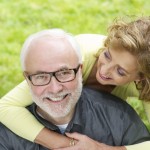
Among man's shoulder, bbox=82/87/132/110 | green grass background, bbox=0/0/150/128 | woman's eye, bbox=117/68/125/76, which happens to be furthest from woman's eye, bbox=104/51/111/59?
green grass background, bbox=0/0/150/128

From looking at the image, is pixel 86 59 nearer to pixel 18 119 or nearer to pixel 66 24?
pixel 18 119

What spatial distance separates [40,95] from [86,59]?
0.58 metres

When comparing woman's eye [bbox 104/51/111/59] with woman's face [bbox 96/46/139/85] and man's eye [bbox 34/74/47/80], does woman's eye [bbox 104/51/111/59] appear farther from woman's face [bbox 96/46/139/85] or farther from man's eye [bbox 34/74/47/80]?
man's eye [bbox 34/74/47/80]

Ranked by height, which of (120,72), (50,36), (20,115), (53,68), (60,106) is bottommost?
(20,115)

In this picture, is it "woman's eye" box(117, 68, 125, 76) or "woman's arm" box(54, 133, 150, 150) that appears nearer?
"woman's arm" box(54, 133, 150, 150)

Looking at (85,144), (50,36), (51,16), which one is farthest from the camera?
(51,16)

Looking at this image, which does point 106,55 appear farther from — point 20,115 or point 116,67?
point 20,115

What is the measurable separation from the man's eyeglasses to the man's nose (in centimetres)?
2

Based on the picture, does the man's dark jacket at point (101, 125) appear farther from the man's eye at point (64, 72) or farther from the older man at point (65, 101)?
the man's eye at point (64, 72)

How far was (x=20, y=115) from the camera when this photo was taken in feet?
10.5

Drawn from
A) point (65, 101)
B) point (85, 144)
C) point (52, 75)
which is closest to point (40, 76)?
point (52, 75)

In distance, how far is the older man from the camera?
2.91 m

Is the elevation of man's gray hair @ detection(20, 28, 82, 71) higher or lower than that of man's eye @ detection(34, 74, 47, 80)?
higher

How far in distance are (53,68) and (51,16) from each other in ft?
9.34
